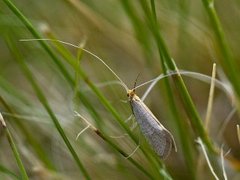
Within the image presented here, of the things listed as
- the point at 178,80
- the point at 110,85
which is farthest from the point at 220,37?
the point at 110,85

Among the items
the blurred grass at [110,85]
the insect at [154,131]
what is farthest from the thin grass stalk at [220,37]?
the insect at [154,131]

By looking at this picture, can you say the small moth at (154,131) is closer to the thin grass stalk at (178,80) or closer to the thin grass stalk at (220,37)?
the thin grass stalk at (178,80)

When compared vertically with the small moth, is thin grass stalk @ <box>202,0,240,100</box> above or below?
above

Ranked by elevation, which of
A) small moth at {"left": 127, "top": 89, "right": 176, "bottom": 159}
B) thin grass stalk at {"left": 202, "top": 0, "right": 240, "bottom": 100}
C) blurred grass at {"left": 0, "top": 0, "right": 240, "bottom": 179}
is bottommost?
small moth at {"left": 127, "top": 89, "right": 176, "bottom": 159}

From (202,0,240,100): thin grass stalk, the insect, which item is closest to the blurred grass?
(202,0,240,100): thin grass stalk

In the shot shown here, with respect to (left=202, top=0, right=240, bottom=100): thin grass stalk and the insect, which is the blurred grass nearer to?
(left=202, top=0, right=240, bottom=100): thin grass stalk

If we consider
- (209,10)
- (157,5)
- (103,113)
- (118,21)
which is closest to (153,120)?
(209,10)

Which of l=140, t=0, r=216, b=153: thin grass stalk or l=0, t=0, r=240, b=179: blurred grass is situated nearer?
l=140, t=0, r=216, b=153: thin grass stalk

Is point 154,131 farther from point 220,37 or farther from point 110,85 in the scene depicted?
point 110,85
